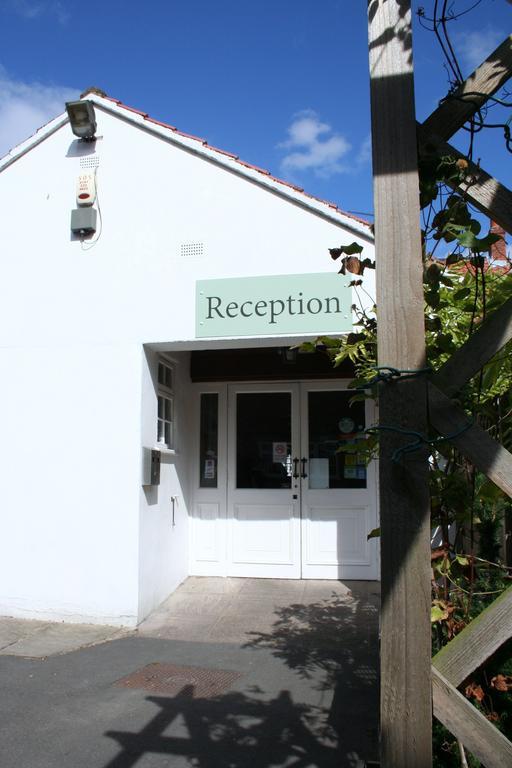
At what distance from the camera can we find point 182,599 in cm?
695

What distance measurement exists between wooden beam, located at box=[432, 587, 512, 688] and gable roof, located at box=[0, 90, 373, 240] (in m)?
4.45

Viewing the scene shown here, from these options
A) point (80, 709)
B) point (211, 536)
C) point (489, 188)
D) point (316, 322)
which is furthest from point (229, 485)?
point (489, 188)

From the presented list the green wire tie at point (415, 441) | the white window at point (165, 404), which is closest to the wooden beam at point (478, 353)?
the green wire tie at point (415, 441)

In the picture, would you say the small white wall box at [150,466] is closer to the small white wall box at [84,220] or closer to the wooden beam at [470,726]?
the small white wall box at [84,220]

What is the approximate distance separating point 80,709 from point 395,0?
4429 millimetres

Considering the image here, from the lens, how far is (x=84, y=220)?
21.8ft

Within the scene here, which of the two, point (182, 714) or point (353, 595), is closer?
point (182, 714)

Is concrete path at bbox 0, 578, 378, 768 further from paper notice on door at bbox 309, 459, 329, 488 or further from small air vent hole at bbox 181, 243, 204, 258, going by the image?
small air vent hole at bbox 181, 243, 204, 258

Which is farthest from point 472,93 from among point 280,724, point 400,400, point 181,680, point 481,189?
point 181,680

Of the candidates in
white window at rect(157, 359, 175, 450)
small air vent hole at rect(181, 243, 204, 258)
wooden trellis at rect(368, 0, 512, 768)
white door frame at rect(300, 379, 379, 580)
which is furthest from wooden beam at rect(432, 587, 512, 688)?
white door frame at rect(300, 379, 379, 580)

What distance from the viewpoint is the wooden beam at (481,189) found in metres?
2.12

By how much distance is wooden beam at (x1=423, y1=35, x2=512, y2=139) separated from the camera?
210 centimetres

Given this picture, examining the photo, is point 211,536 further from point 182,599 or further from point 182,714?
point 182,714

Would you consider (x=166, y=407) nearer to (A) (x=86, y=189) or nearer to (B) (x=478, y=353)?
(A) (x=86, y=189)
